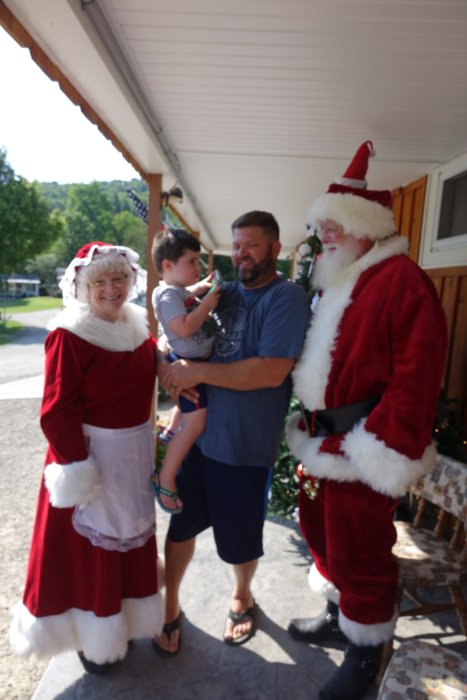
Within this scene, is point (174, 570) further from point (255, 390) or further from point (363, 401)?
point (363, 401)

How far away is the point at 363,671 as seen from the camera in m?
1.91

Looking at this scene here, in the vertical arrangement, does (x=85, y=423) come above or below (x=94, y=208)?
below

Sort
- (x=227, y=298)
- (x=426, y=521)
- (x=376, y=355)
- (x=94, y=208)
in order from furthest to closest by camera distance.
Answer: (x=94, y=208) → (x=426, y=521) → (x=227, y=298) → (x=376, y=355)

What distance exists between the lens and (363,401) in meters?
1.81

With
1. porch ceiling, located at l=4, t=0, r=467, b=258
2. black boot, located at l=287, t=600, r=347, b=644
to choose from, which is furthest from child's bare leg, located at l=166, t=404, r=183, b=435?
porch ceiling, located at l=4, t=0, r=467, b=258

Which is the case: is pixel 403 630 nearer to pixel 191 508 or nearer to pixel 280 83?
pixel 191 508

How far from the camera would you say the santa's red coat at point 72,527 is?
1.74m

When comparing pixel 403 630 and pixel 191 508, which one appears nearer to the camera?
pixel 191 508

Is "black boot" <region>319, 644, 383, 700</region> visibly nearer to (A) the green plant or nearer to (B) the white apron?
(B) the white apron

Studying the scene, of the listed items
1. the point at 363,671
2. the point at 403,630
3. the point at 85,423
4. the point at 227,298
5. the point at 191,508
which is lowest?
the point at 403,630

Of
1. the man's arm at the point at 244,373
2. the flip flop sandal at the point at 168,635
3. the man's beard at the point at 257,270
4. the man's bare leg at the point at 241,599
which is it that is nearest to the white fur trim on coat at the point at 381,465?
the man's arm at the point at 244,373

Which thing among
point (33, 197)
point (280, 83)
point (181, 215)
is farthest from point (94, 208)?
point (280, 83)

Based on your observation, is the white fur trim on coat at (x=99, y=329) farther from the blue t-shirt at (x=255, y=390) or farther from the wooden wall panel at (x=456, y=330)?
the wooden wall panel at (x=456, y=330)

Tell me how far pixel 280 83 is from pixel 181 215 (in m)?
4.31
